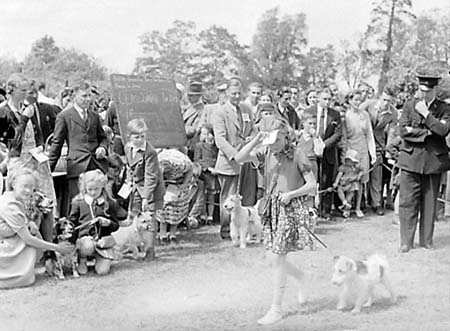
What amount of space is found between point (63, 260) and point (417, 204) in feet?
13.1

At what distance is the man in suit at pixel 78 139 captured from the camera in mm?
7281

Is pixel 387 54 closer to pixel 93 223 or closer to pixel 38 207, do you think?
pixel 93 223

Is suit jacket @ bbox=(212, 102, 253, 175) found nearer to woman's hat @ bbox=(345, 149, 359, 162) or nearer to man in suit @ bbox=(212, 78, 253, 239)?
man in suit @ bbox=(212, 78, 253, 239)

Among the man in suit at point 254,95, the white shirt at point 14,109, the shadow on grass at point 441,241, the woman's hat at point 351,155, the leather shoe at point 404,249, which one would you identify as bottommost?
the shadow on grass at point 441,241

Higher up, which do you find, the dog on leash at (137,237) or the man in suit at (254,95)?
the man in suit at (254,95)

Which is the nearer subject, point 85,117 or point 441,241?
point 85,117

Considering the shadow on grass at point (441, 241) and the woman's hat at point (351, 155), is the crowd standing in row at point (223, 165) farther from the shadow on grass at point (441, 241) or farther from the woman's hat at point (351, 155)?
the shadow on grass at point (441, 241)

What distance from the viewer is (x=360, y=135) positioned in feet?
32.6

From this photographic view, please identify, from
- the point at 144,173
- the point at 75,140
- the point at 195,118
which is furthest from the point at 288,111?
the point at 75,140

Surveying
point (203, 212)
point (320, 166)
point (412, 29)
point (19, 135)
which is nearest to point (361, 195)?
point (320, 166)

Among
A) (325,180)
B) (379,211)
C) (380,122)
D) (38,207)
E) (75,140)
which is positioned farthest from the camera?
(380,122)

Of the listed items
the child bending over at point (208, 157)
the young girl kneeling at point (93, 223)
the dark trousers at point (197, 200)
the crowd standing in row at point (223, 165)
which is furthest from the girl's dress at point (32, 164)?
the child bending over at point (208, 157)

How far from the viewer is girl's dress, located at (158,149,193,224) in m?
7.99

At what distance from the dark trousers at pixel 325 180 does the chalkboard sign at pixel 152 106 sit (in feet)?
7.45
